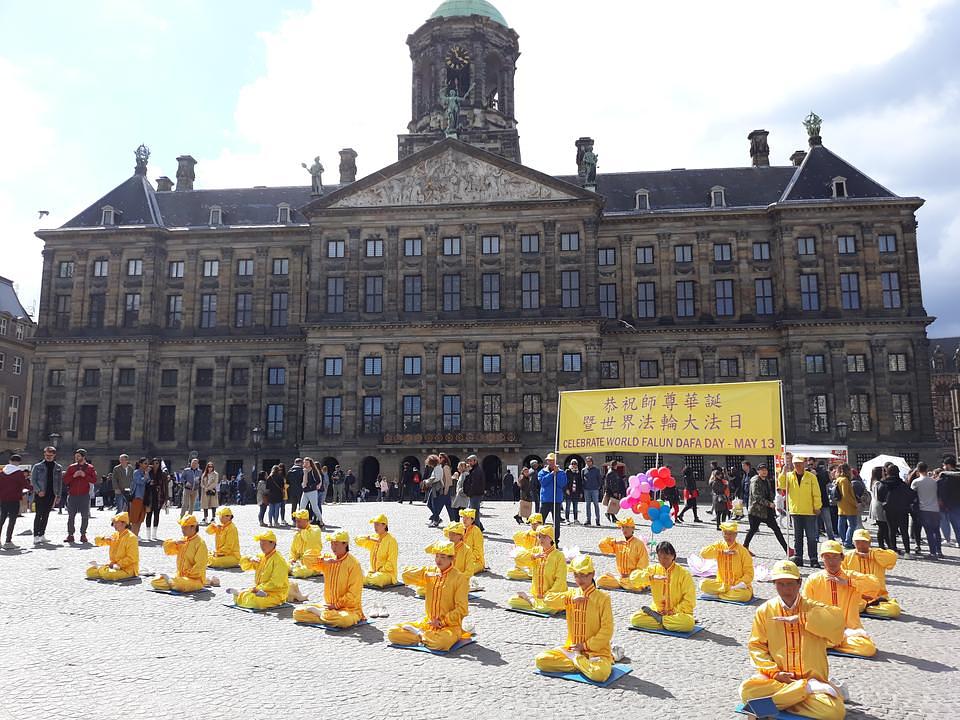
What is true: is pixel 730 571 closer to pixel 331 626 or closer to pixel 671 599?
pixel 671 599

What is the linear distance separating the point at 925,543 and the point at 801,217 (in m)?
31.2

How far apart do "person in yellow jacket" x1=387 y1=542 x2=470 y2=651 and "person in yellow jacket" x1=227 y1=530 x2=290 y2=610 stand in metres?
2.84

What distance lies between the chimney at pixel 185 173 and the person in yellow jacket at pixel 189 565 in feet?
166

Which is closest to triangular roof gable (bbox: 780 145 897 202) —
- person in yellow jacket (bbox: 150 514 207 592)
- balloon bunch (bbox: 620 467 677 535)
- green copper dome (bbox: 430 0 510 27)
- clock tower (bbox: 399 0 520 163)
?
clock tower (bbox: 399 0 520 163)

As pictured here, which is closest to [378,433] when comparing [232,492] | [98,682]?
[232,492]

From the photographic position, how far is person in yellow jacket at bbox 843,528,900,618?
36.3ft

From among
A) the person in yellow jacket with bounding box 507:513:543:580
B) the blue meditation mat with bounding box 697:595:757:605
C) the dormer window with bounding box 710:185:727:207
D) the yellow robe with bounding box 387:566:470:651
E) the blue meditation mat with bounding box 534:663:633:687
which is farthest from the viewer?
the dormer window with bounding box 710:185:727:207

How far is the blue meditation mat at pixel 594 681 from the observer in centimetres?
791

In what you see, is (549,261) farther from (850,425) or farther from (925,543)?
(925,543)

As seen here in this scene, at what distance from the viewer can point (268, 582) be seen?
11.5 metres

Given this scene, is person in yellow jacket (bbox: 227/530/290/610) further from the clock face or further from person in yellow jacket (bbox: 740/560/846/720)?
the clock face

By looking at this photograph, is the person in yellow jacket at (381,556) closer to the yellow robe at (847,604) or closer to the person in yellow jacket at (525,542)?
the person in yellow jacket at (525,542)

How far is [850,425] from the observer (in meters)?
44.7

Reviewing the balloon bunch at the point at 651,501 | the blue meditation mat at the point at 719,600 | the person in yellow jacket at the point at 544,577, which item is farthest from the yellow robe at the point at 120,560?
the blue meditation mat at the point at 719,600
